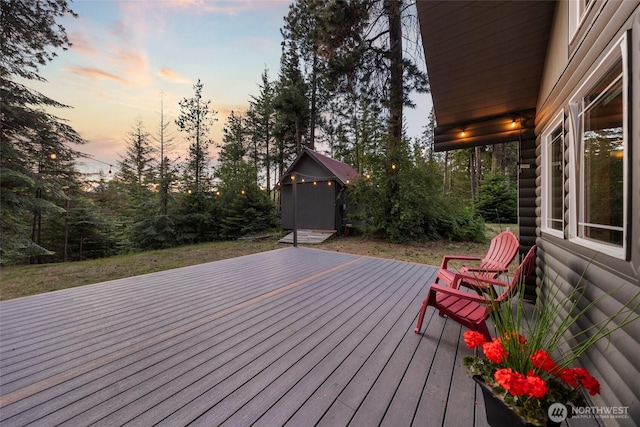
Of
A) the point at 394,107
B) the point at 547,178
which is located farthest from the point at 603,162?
the point at 394,107

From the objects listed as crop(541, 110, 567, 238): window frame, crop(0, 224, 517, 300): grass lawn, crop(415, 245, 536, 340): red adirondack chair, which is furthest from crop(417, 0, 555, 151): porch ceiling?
crop(0, 224, 517, 300): grass lawn

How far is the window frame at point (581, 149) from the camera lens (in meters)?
1.14

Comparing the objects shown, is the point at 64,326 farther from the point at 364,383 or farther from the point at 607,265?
the point at 607,265

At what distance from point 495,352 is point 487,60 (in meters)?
3.26

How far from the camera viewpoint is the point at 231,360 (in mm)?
1903

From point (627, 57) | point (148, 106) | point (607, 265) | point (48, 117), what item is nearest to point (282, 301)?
point (607, 265)

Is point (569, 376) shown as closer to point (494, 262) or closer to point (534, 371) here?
point (534, 371)

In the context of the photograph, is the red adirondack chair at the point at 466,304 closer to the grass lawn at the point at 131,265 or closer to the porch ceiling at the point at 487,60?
the porch ceiling at the point at 487,60

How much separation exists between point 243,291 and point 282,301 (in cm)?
73

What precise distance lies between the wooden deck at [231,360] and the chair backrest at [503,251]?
110 cm

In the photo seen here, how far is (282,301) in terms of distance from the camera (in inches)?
122

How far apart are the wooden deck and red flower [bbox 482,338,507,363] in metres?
0.54

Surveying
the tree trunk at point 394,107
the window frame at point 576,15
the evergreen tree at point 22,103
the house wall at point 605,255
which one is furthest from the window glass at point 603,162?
the evergreen tree at point 22,103

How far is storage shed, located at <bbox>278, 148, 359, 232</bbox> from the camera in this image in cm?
1023
